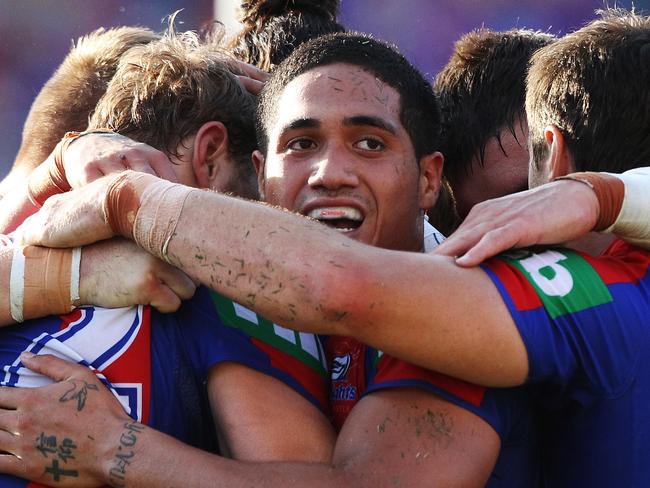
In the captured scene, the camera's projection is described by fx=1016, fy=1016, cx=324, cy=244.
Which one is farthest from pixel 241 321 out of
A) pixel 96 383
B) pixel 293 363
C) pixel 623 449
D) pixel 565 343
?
pixel 623 449

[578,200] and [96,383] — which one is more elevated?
[578,200]

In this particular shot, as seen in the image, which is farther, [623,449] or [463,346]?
[623,449]

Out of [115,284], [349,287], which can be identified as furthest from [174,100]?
[349,287]

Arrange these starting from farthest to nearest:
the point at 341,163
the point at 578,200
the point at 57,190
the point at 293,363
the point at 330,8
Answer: the point at 330,8 < the point at 57,190 < the point at 341,163 < the point at 293,363 < the point at 578,200

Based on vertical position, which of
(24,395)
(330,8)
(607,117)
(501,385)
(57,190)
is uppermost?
(330,8)

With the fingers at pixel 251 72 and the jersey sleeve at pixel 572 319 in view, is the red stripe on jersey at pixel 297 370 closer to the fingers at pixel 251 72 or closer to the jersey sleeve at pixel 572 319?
the jersey sleeve at pixel 572 319

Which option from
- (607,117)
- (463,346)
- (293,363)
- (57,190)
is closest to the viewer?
(463,346)

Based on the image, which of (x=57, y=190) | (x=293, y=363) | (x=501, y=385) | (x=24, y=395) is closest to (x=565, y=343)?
(x=501, y=385)

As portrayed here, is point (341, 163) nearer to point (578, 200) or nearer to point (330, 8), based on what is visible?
point (578, 200)

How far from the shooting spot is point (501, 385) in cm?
227

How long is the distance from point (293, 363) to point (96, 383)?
49 centimetres

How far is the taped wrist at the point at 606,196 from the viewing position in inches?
94.7

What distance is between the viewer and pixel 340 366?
276cm

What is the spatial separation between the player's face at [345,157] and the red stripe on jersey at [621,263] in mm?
742
